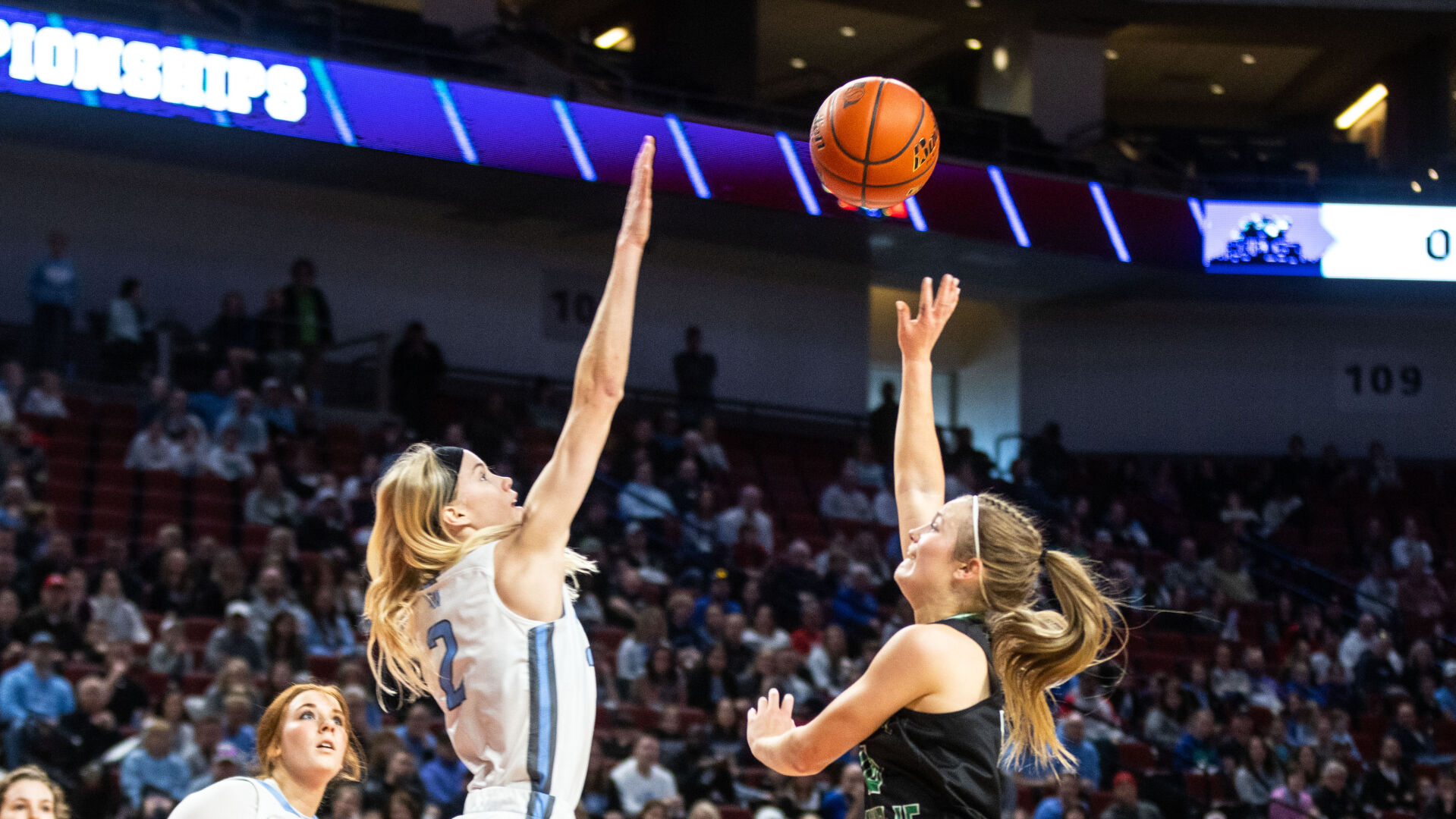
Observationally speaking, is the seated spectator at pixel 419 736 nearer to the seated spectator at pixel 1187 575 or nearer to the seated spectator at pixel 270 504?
the seated spectator at pixel 270 504

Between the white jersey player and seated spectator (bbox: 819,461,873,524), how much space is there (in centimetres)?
1180

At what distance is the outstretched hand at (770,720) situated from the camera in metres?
3.09

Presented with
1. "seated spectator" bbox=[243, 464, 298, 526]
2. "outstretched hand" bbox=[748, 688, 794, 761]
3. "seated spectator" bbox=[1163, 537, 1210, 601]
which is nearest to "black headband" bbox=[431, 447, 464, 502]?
"outstretched hand" bbox=[748, 688, 794, 761]

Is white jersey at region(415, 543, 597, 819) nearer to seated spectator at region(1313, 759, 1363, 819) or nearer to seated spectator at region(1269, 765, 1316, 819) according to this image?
seated spectator at region(1269, 765, 1316, 819)

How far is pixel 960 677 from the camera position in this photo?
Answer: 297cm

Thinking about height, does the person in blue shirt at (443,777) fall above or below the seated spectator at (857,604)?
below

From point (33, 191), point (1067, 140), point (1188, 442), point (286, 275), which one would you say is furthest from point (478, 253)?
point (1188, 442)

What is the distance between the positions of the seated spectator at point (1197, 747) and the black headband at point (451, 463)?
921cm

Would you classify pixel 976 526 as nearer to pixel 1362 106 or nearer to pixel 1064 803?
pixel 1064 803

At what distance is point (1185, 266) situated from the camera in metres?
17.7

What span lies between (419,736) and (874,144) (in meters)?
5.50

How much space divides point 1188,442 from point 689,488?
9204mm

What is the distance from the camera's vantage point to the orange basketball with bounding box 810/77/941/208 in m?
4.71

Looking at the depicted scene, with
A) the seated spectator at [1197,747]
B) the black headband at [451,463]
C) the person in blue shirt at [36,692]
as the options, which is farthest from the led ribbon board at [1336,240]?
the black headband at [451,463]
